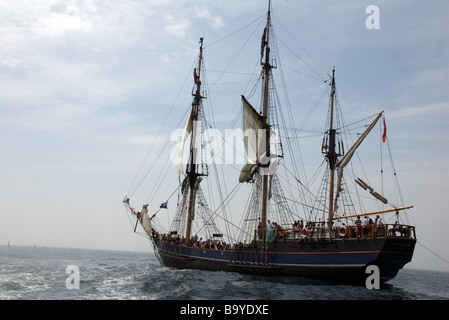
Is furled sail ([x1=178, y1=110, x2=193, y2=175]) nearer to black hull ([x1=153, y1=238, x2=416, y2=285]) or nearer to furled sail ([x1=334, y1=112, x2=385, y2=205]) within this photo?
black hull ([x1=153, y1=238, x2=416, y2=285])

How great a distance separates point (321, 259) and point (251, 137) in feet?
55.7

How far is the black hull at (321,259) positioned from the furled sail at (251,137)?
938 centimetres

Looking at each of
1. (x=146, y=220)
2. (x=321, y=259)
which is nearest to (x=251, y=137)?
(x=321, y=259)

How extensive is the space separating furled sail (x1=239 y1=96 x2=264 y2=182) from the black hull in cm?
938

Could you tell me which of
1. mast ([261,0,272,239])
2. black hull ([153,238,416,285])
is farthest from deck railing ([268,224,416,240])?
mast ([261,0,272,239])

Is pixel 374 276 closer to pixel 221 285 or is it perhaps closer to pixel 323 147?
pixel 221 285

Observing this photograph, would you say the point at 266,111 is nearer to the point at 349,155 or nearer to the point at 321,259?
the point at 349,155

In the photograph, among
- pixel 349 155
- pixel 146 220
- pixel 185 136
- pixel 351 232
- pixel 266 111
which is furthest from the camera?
pixel 146 220

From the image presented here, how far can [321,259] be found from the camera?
29.4 metres

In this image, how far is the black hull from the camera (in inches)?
1056

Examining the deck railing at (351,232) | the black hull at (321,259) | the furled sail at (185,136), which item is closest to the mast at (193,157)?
the furled sail at (185,136)

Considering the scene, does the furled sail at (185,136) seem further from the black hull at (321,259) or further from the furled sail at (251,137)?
the black hull at (321,259)
